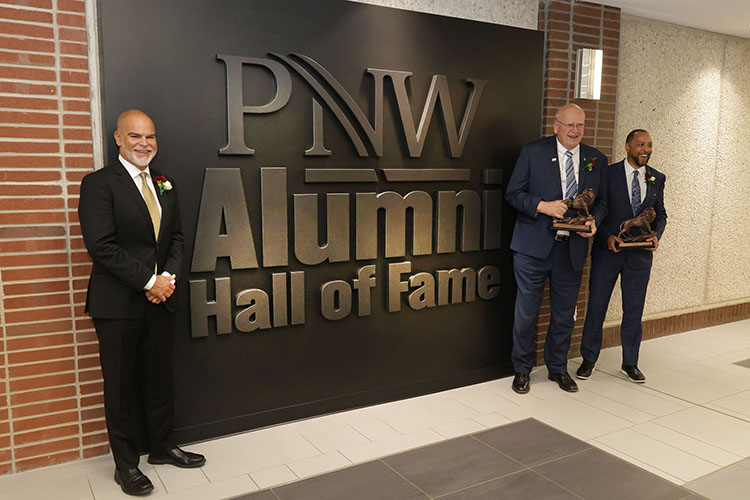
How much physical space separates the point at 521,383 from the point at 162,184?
2.78 m

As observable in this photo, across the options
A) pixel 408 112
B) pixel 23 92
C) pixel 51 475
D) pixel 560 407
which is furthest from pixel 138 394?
pixel 560 407

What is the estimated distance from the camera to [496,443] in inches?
130

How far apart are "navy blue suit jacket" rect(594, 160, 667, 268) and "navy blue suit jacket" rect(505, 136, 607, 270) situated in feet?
0.83

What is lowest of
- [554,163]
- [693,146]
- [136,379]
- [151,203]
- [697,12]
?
[136,379]

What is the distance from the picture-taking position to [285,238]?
3.42m

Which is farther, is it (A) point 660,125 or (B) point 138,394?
(A) point 660,125

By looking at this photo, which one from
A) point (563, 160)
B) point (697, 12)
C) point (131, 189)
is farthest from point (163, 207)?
point (697, 12)

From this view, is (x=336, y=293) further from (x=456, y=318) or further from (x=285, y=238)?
(x=456, y=318)

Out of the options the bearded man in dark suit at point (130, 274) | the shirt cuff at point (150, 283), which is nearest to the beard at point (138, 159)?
the bearded man in dark suit at point (130, 274)

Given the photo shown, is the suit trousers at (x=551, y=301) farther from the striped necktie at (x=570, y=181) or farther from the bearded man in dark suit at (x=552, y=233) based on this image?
the striped necktie at (x=570, y=181)

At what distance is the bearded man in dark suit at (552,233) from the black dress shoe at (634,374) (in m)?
0.54

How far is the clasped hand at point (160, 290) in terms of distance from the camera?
2750 millimetres

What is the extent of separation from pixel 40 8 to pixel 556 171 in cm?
316

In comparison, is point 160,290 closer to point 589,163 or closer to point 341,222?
point 341,222
